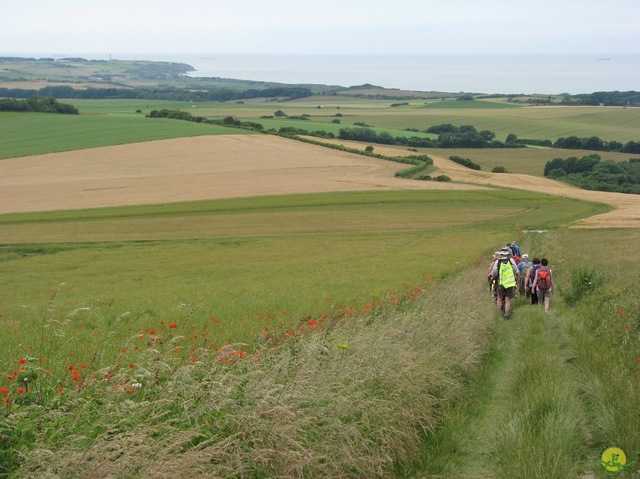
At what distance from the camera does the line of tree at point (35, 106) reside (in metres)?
103

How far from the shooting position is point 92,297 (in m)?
18.9

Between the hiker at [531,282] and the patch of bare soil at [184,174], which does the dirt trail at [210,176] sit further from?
the hiker at [531,282]

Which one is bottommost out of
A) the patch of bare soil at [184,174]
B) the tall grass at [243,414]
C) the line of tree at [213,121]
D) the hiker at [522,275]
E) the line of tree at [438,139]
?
the patch of bare soil at [184,174]

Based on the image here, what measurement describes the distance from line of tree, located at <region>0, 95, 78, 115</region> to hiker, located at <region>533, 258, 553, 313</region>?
99630mm

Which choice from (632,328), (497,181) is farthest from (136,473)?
(497,181)

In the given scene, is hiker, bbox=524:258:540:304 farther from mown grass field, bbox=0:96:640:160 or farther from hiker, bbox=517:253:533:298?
mown grass field, bbox=0:96:640:160

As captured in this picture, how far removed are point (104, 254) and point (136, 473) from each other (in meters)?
25.7

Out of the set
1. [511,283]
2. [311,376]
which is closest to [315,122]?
[511,283]

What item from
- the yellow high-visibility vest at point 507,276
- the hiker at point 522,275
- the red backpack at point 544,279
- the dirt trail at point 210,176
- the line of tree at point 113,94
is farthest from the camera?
the line of tree at point 113,94

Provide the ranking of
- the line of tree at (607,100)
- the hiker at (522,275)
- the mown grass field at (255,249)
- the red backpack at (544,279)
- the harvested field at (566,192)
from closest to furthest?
the red backpack at (544,279) < the mown grass field at (255,249) < the hiker at (522,275) < the harvested field at (566,192) < the line of tree at (607,100)

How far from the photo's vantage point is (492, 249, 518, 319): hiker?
15.6 metres

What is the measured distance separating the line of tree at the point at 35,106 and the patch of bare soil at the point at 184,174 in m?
36.1

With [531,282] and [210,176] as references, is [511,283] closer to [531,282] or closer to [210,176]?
[531,282]

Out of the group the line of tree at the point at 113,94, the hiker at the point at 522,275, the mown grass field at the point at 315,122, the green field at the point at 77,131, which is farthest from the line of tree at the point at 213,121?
the hiker at the point at 522,275
